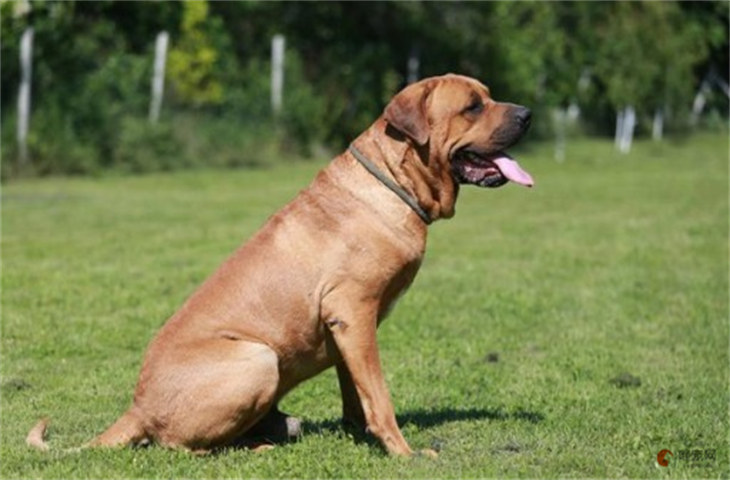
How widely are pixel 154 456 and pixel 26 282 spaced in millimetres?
6046

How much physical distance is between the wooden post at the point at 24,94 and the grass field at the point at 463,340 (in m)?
3.64

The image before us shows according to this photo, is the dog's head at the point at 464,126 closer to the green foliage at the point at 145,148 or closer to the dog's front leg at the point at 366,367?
the dog's front leg at the point at 366,367

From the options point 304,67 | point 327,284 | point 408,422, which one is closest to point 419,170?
point 327,284

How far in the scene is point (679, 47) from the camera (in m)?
41.1

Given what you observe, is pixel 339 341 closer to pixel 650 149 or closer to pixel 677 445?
pixel 677 445

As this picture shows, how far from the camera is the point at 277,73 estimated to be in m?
29.3

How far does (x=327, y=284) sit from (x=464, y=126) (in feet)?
3.43

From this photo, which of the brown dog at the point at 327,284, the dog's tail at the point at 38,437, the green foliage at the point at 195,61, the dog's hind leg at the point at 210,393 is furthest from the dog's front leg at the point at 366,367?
the green foliage at the point at 195,61

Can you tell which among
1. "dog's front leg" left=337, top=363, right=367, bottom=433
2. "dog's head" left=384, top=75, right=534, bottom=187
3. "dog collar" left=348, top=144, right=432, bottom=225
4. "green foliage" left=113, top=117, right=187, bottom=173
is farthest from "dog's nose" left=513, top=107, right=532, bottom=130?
"green foliage" left=113, top=117, right=187, bottom=173

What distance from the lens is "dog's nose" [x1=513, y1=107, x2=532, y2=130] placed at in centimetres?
614

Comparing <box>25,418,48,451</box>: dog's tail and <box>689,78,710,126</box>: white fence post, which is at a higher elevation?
<box>25,418,48,451</box>: dog's tail

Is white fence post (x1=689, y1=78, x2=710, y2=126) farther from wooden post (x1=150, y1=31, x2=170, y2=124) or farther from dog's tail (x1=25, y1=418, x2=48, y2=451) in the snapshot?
dog's tail (x1=25, y1=418, x2=48, y2=451)

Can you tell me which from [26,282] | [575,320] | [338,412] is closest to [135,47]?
[26,282]

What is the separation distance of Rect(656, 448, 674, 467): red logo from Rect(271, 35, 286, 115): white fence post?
23395 mm
